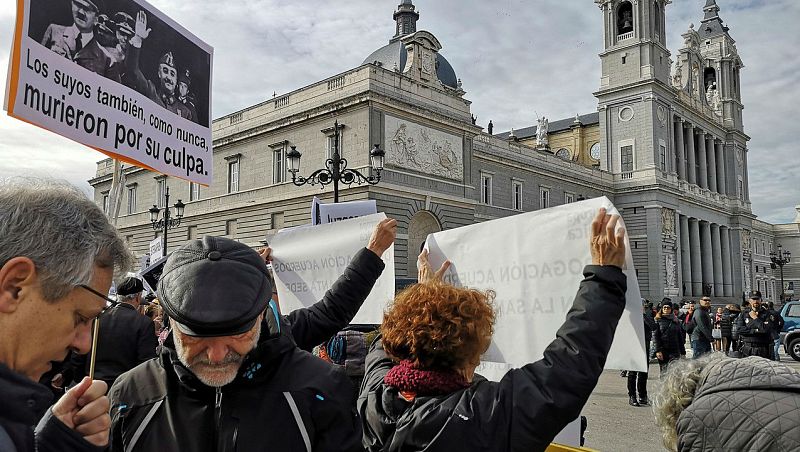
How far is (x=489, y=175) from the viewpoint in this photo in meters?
33.4

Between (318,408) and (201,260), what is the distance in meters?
0.51

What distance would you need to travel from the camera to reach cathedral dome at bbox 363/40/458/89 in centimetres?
4022

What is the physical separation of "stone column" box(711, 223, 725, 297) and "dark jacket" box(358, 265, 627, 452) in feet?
189

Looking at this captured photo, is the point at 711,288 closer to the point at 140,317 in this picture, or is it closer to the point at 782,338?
the point at 782,338

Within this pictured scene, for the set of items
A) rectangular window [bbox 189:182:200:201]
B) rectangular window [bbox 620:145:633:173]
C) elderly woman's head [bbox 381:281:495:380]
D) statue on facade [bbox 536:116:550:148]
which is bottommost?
elderly woman's head [bbox 381:281:495:380]

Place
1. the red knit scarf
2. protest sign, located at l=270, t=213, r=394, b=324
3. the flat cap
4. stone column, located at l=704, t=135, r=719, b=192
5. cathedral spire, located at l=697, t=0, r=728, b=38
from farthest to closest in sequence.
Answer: cathedral spire, located at l=697, t=0, r=728, b=38
stone column, located at l=704, t=135, r=719, b=192
protest sign, located at l=270, t=213, r=394, b=324
the red knit scarf
the flat cap

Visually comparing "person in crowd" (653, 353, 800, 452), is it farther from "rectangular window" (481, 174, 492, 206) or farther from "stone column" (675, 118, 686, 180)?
"stone column" (675, 118, 686, 180)

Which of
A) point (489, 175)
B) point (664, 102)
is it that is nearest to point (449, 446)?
point (489, 175)

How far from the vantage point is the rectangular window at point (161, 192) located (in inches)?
1346

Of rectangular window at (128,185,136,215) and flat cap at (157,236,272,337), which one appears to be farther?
rectangular window at (128,185,136,215)

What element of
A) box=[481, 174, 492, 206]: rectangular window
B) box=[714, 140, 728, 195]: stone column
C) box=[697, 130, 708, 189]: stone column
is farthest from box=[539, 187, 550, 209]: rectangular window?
box=[714, 140, 728, 195]: stone column

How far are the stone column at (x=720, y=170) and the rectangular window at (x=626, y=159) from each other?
16.8 m

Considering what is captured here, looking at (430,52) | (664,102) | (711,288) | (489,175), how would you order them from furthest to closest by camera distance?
1. (711,288)
2. (664,102)
3. (489,175)
4. (430,52)

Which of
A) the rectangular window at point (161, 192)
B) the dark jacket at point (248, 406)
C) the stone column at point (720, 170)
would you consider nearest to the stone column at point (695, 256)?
the stone column at point (720, 170)
